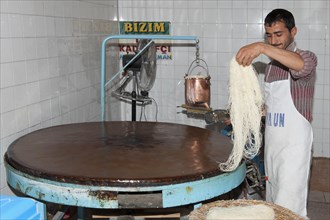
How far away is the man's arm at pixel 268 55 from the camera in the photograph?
2.46 meters

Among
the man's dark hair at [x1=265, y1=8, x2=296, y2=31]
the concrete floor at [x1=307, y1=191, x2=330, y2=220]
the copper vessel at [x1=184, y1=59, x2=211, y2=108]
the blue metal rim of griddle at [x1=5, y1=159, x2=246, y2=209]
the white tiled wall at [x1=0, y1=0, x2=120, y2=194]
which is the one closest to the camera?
the blue metal rim of griddle at [x1=5, y1=159, x2=246, y2=209]

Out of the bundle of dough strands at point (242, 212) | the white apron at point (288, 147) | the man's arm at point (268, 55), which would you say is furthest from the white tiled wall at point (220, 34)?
the bundle of dough strands at point (242, 212)

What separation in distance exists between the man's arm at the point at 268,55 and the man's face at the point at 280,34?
1.56 feet

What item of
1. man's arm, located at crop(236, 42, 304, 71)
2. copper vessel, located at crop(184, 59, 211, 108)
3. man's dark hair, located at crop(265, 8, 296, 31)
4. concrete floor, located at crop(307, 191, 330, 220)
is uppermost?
man's dark hair, located at crop(265, 8, 296, 31)

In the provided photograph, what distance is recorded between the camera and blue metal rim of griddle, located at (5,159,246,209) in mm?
2438

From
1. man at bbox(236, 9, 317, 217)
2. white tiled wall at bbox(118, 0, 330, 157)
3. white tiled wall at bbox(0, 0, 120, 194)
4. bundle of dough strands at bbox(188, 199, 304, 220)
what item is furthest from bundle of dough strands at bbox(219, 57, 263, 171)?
white tiled wall at bbox(118, 0, 330, 157)

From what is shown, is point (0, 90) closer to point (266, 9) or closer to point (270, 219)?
point (270, 219)

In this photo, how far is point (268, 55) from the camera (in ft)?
8.67

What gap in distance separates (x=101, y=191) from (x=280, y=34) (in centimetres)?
175

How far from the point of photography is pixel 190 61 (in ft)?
18.0

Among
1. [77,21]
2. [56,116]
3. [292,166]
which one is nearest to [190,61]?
[77,21]

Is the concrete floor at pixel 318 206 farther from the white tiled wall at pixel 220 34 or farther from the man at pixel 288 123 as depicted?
the man at pixel 288 123

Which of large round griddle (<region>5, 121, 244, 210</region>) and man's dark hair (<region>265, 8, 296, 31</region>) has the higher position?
man's dark hair (<region>265, 8, 296, 31</region>)

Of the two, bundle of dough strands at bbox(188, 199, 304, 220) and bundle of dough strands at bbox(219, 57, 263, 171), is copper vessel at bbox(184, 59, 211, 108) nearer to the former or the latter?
bundle of dough strands at bbox(219, 57, 263, 171)
